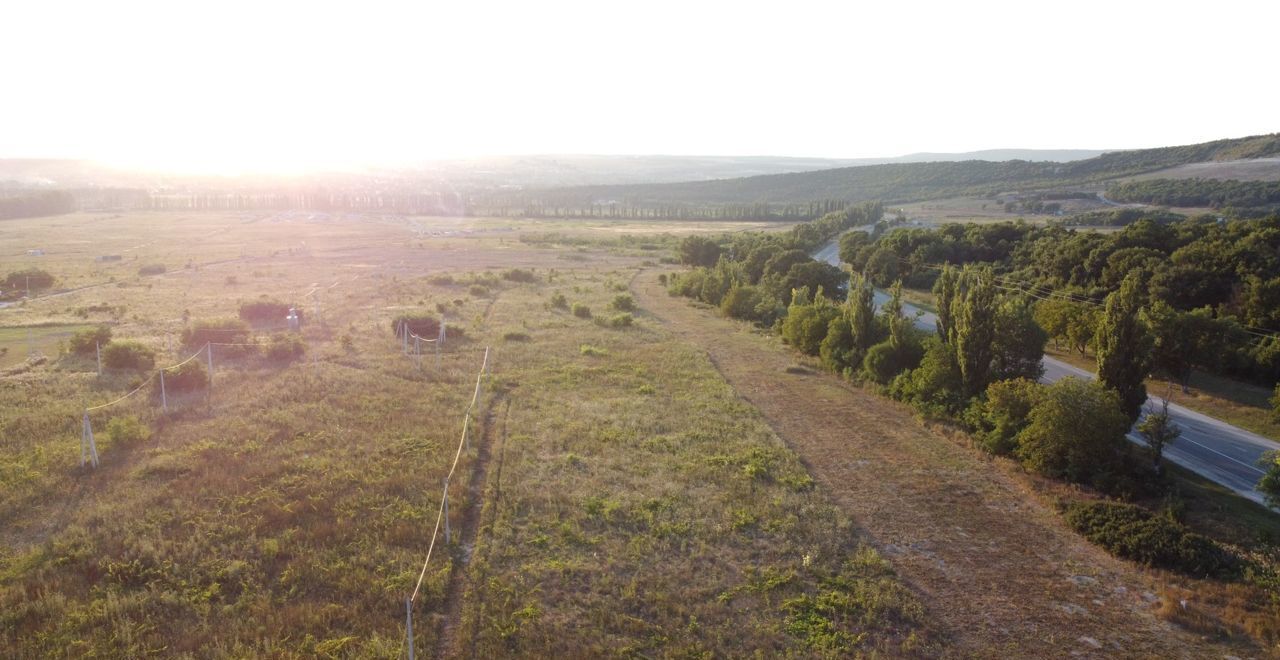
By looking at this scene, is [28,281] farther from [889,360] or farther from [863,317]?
[889,360]

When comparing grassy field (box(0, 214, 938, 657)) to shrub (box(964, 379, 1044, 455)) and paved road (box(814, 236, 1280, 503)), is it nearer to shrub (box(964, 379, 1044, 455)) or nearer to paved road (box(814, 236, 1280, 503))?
shrub (box(964, 379, 1044, 455))

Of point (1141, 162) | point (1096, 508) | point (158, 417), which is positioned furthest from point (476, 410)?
point (1141, 162)

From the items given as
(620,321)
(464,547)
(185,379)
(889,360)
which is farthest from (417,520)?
(620,321)

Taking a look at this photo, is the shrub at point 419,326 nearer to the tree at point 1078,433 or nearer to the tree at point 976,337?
the tree at point 976,337

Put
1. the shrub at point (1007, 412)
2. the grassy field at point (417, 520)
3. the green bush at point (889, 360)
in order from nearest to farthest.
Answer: the grassy field at point (417, 520)
the shrub at point (1007, 412)
the green bush at point (889, 360)

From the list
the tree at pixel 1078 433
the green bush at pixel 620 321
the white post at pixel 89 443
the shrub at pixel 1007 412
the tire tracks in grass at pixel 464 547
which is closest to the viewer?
the tire tracks in grass at pixel 464 547

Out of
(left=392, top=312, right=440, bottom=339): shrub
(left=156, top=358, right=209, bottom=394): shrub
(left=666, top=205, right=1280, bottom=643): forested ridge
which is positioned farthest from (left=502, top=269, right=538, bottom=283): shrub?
(left=156, top=358, right=209, bottom=394): shrub

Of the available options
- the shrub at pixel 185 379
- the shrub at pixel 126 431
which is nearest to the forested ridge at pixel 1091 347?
the shrub at pixel 126 431
